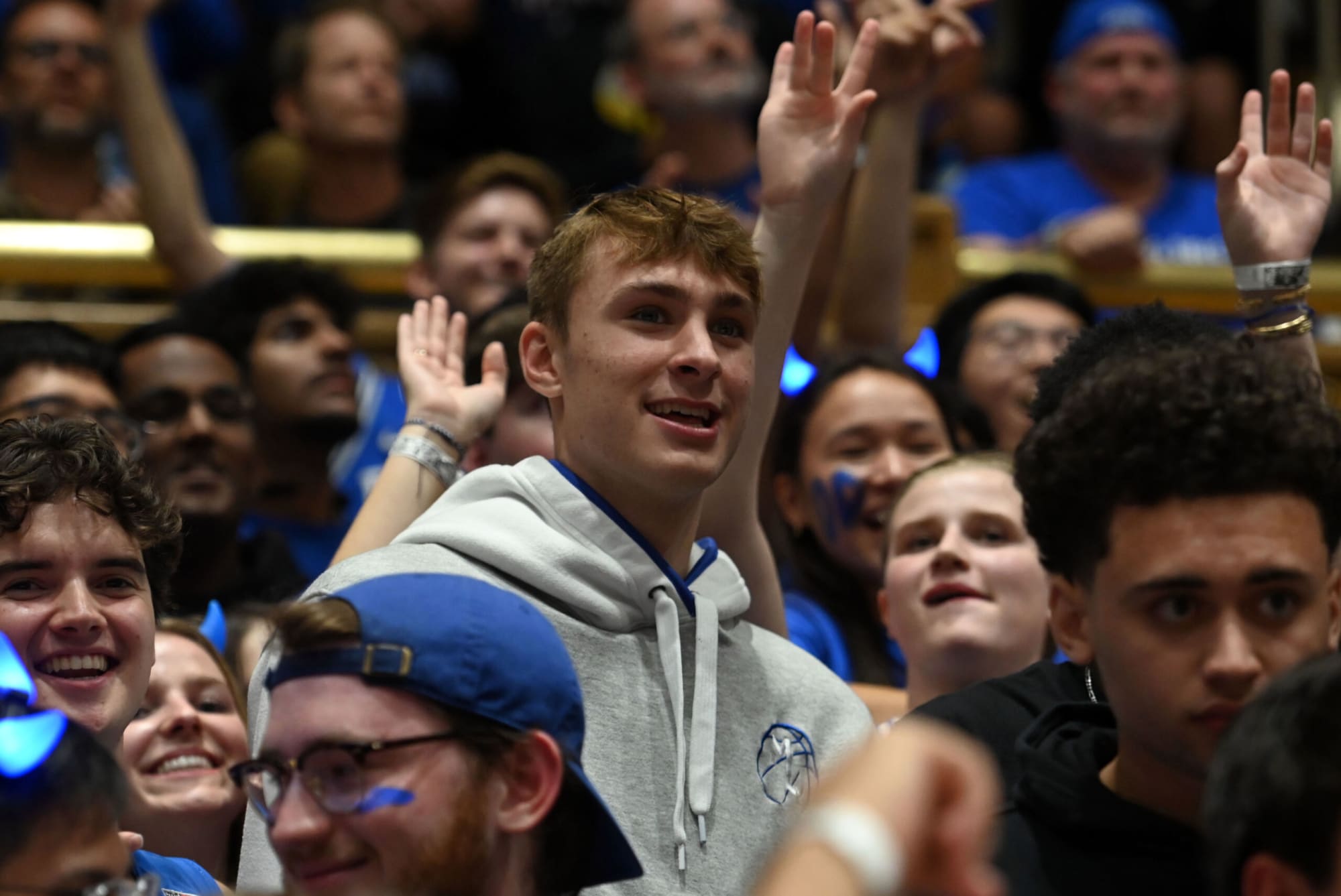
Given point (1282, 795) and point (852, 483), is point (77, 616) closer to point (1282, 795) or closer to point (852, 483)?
point (1282, 795)

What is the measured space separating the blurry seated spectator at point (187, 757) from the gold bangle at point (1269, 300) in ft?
6.20

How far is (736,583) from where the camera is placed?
3143mm

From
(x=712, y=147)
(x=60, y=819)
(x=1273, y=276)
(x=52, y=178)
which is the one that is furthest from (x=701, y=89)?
(x=60, y=819)

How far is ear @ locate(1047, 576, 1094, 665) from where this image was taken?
2357mm

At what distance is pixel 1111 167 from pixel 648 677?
4208 millimetres

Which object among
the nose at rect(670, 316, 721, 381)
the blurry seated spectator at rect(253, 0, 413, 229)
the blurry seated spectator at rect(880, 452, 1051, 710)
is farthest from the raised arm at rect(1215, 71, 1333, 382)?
the blurry seated spectator at rect(253, 0, 413, 229)

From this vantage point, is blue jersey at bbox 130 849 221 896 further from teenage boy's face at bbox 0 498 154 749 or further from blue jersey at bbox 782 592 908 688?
blue jersey at bbox 782 592 908 688

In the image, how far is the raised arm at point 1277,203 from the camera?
3111mm

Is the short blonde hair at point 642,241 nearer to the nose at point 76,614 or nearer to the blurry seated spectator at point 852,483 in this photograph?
the nose at point 76,614

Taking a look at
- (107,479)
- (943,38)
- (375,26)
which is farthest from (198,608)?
(375,26)

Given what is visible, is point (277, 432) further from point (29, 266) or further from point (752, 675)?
point (752, 675)

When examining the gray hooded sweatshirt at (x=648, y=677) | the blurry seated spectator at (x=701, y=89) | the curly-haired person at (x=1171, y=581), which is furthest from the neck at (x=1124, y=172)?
the curly-haired person at (x=1171, y=581)

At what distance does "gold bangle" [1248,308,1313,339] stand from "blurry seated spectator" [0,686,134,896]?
192 cm

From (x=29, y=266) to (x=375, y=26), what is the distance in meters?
1.47
